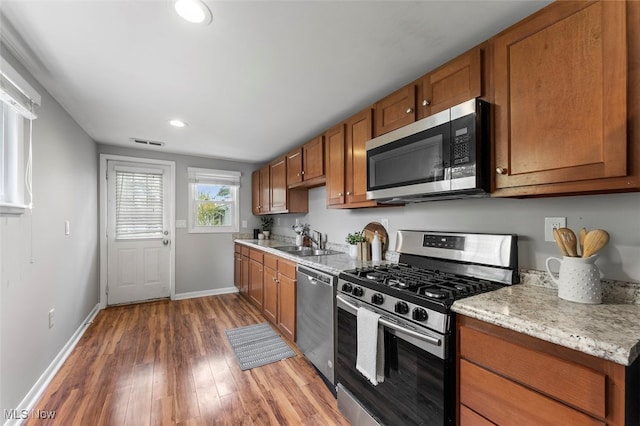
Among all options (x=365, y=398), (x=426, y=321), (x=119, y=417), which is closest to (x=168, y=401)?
(x=119, y=417)

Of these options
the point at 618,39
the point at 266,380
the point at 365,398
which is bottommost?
the point at 266,380

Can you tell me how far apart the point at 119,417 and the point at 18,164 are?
68.7 inches

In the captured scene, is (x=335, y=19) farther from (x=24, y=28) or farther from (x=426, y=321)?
(x=24, y=28)

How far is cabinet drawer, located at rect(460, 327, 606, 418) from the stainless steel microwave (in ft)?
2.39

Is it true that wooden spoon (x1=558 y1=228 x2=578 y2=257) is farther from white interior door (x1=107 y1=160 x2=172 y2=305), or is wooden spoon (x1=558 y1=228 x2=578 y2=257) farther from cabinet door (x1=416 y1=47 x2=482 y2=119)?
white interior door (x1=107 y1=160 x2=172 y2=305)

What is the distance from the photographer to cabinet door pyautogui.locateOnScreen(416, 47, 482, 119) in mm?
1437

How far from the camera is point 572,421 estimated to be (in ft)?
2.80

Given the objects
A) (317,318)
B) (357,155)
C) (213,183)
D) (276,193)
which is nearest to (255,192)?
(213,183)

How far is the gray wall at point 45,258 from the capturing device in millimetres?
1611

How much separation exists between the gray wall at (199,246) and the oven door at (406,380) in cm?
335

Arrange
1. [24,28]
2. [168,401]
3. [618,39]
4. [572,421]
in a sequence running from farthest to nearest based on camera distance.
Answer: [168,401] < [24,28] < [618,39] < [572,421]

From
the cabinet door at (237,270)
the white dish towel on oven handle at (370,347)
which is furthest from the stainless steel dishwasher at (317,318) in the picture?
the cabinet door at (237,270)

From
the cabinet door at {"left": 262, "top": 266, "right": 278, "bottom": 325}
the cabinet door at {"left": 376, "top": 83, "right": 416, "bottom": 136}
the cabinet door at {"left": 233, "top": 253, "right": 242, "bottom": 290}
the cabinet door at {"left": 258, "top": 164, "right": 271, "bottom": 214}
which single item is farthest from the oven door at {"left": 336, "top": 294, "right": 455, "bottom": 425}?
the cabinet door at {"left": 233, "top": 253, "right": 242, "bottom": 290}

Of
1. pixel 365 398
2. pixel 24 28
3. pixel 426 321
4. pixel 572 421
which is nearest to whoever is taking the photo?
pixel 572 421
